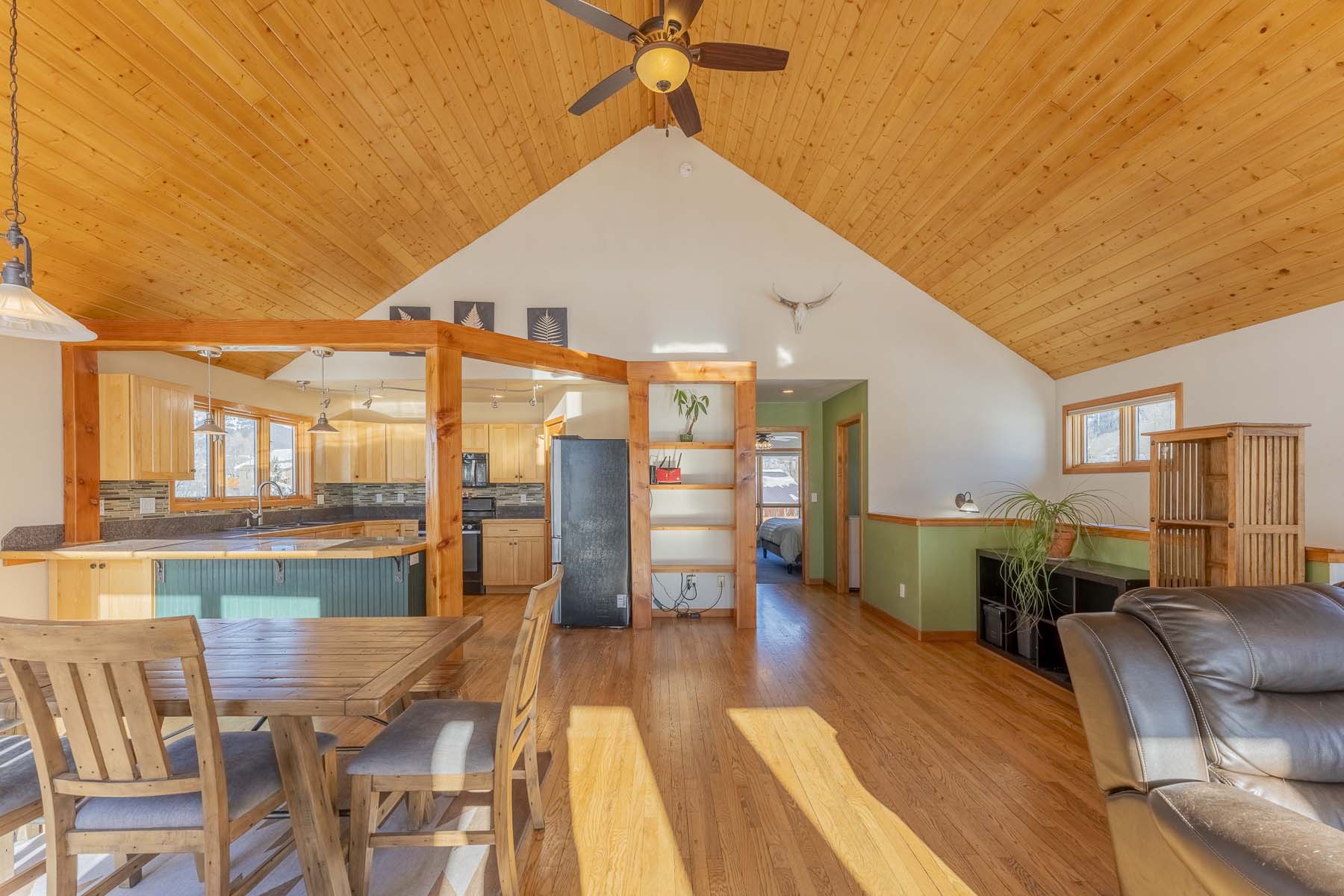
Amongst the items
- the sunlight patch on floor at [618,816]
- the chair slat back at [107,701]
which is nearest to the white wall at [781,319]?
the sunlight patch on floor at [618,816]

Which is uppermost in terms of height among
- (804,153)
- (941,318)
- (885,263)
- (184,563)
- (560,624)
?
(804,153)

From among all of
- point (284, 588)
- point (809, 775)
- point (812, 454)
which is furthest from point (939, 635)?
point (284, 588)

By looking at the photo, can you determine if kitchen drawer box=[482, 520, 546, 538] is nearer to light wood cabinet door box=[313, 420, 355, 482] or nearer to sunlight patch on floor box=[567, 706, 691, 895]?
light wood cabinet door box=[313, 420, 355, 482]

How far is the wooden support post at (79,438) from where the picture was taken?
4.00 meters

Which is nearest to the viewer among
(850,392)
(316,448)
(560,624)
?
(560,624)

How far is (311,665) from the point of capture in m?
1.93

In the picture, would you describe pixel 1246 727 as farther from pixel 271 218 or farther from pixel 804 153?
pixel 271 218

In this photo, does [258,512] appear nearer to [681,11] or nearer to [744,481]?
[744,481]

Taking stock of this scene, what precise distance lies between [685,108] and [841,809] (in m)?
3.30

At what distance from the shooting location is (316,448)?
6.85 m

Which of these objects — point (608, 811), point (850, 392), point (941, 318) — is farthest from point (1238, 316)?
point (608, 811)

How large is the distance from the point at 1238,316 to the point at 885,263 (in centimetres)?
256

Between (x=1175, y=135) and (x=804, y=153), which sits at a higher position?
(x=804, y=153)

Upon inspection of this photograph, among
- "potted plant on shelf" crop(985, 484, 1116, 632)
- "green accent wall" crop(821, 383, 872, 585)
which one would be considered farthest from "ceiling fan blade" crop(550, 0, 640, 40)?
"green accent wall" crop(821, 383, 872, 585)
